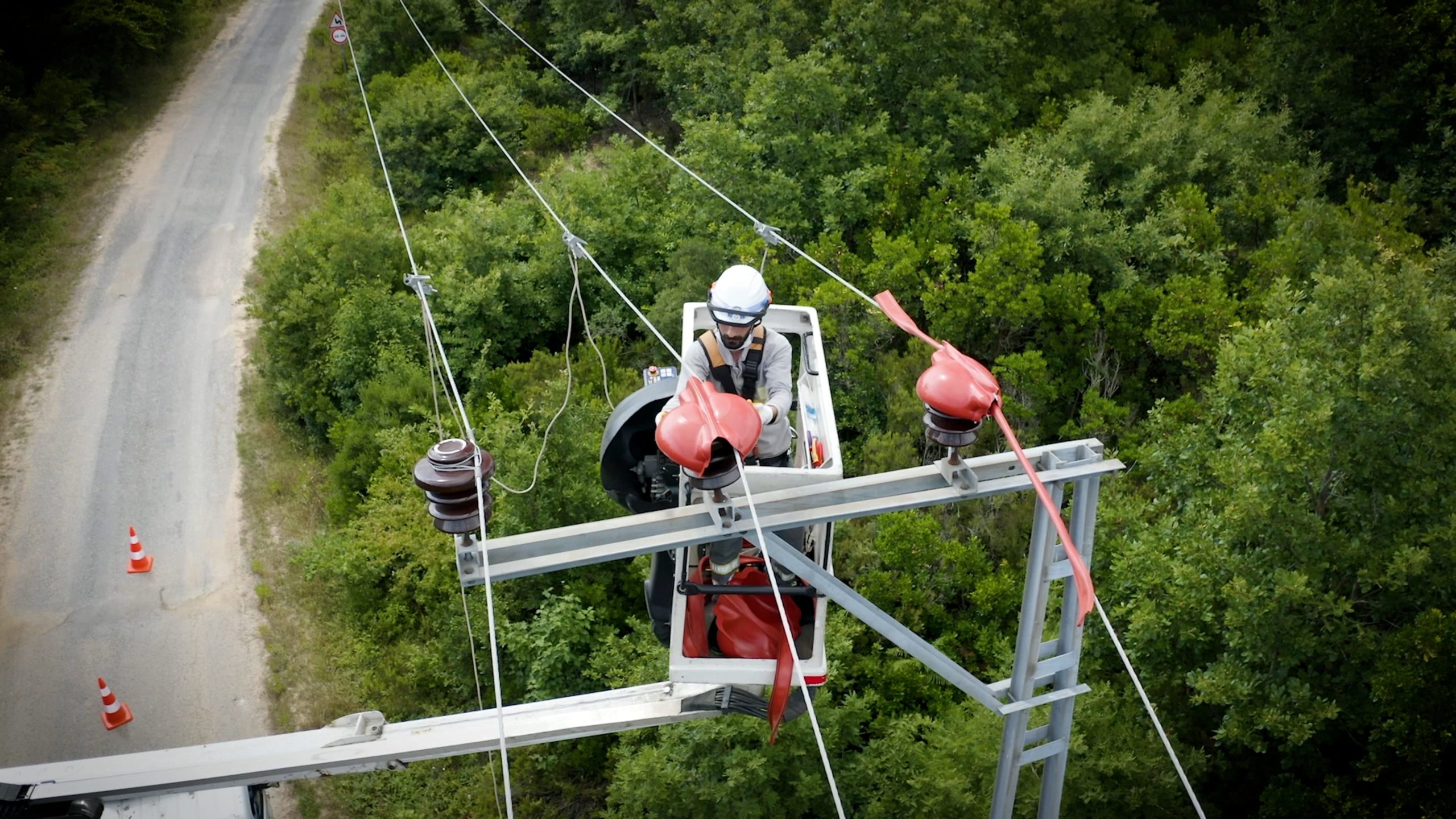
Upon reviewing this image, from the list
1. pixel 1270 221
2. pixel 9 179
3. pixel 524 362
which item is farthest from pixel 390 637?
pixel 9 179

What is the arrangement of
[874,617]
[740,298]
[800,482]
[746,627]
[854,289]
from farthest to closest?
[854,289]
[740,298]
[746,627]
[800,482]
[874,617]

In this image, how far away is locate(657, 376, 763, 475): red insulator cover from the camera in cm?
Result: 515

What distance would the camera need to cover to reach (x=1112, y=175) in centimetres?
1755

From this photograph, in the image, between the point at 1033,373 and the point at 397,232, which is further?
the point at 397,232

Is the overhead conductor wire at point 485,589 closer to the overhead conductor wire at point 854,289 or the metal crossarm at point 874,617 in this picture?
the metal crossarm at point 874,617

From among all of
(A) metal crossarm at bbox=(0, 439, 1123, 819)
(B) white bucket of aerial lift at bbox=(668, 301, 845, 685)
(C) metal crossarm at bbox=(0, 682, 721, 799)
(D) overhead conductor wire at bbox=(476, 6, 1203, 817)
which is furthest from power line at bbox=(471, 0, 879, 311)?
(C) metal crossarm at bbox=(0, 682, 721, 799)

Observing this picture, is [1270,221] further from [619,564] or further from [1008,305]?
[619,564]

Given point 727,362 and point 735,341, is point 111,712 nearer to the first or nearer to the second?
point 727,362

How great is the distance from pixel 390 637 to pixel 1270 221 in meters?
14.8

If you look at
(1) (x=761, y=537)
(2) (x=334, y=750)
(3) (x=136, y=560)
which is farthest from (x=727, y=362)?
(3) (x=136, y=560)

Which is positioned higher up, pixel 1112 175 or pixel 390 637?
pixel 1112 175

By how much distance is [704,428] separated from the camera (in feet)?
17.0

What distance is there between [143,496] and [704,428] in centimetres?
1451

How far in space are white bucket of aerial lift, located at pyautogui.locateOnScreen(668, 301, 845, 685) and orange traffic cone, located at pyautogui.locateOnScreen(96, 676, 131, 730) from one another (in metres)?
8.68
